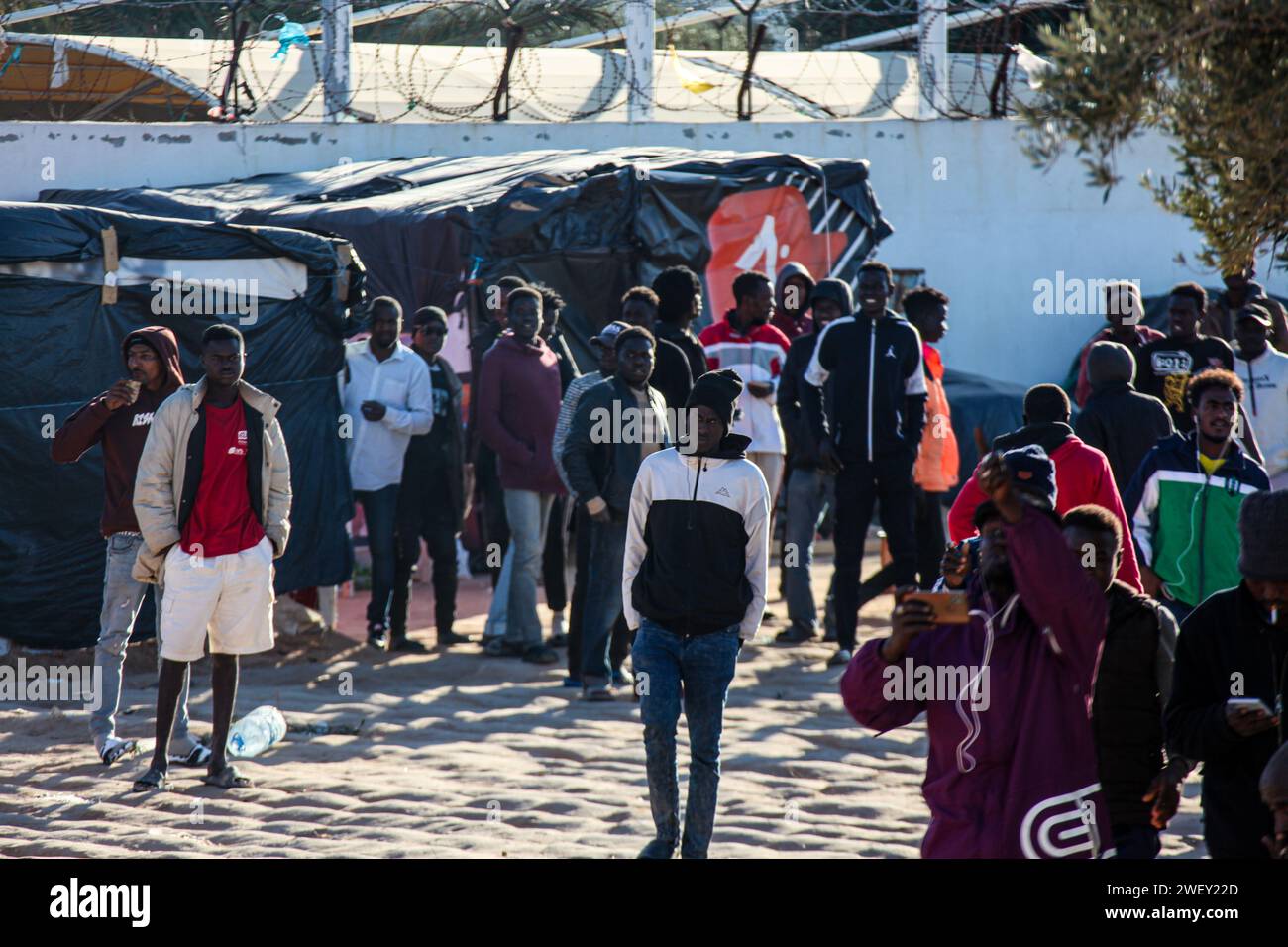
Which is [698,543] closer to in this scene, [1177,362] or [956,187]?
[1177,362]

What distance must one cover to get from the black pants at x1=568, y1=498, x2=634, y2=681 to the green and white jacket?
301cm

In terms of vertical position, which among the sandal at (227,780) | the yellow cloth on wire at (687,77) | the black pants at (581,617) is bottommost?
the sandal at (227,780)

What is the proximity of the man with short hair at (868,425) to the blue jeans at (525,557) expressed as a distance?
5.66 ft

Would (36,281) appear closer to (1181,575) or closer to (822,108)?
(1181,575)

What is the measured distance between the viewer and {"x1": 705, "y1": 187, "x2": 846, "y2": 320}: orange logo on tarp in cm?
1329

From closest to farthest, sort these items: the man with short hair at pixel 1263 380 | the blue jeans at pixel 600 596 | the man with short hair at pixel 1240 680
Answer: the man with short hair at pixel 1240 680, the blue jeans at pixel 600 596, the man with short hair at pixel 1263 380

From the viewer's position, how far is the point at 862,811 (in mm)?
7086

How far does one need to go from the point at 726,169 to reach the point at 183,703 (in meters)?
7.13

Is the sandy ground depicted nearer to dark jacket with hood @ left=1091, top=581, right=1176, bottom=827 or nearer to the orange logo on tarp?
dark jacket with hood @ left=1091, top=581, right=1176, bottom=827

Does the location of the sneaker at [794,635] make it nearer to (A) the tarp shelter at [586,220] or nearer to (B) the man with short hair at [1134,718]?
(A) the tarp shelter at [586,220]

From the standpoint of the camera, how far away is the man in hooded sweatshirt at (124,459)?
751 centimetres

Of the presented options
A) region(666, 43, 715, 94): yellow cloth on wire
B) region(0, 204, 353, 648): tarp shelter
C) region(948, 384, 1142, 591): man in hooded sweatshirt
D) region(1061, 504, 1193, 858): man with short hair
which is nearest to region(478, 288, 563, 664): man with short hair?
region(0, 204, 353, 648): tarp shelter

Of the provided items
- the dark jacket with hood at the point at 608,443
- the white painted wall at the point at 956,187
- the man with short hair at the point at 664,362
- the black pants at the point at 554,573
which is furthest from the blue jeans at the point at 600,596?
the white painted wall at the point at 956,187
